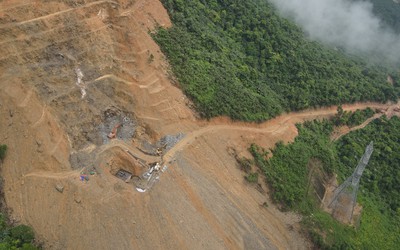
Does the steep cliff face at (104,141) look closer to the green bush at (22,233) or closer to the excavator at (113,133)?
the excavator at (113,133)

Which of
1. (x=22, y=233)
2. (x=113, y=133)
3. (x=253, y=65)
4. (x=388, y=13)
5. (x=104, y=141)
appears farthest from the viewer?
(x=388, y=13)

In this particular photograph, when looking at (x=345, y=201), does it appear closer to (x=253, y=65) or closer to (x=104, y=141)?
(x=253, y=65)

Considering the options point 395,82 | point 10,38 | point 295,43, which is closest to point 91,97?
point 10,38

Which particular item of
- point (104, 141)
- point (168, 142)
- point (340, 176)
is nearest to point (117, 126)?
point (104, 141)

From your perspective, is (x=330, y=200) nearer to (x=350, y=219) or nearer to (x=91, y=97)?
(x=350, y=219)

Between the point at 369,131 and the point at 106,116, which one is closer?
the point at 106,116

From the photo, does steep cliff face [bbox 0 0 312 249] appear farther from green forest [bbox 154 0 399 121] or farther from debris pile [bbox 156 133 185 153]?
green forest [bbox 154 0 399 121]

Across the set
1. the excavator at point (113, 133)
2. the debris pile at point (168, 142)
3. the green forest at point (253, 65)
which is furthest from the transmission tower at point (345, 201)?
the excavator at point (113, 133)
